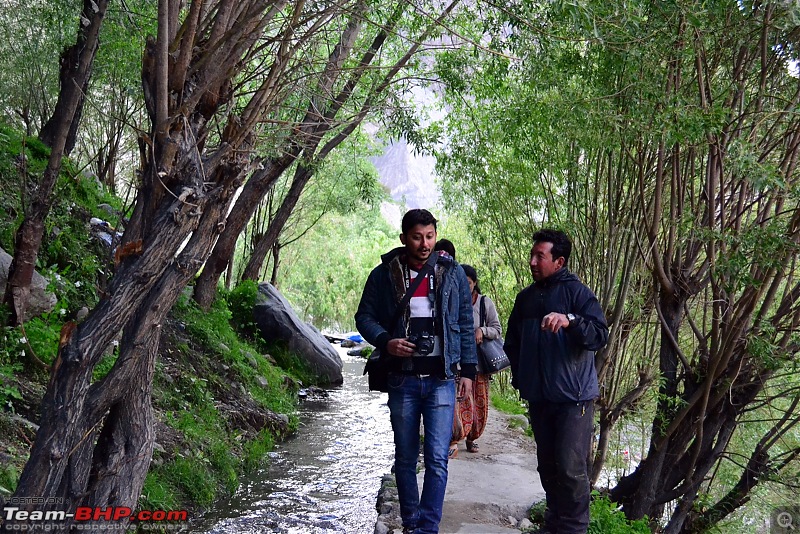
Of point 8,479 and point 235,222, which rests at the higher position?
point 235,222

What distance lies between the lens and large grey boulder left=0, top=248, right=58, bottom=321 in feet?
21.9

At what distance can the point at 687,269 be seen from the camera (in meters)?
6.28

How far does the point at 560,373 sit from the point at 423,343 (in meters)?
1.00

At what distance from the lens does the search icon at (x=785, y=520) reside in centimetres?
848

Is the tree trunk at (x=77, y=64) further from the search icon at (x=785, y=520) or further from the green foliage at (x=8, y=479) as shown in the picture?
the search icon at (x=785, y=520)

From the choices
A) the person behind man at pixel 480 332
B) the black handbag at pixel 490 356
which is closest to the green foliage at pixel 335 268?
the person behind man at pixel 480 332

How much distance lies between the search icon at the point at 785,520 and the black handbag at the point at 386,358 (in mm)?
6521

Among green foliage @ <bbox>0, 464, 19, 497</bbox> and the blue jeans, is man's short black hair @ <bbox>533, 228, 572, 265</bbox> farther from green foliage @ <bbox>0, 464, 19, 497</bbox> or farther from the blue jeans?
green foliage @ <bbox>0, 464, 19, 497</bbox>

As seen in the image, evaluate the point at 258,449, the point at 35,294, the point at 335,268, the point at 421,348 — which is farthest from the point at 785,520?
the point at 335,268

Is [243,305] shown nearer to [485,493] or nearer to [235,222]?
[235,222]

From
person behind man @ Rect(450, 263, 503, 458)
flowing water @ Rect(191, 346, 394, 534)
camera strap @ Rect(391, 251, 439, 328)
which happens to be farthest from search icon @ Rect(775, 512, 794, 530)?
camera strap @ Rect(391, 251, 439, 328)

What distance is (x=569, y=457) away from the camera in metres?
4.54

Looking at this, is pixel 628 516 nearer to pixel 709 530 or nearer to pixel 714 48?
pixel 709 530

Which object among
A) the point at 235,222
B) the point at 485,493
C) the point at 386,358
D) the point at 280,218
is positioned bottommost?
the point at 485,493
